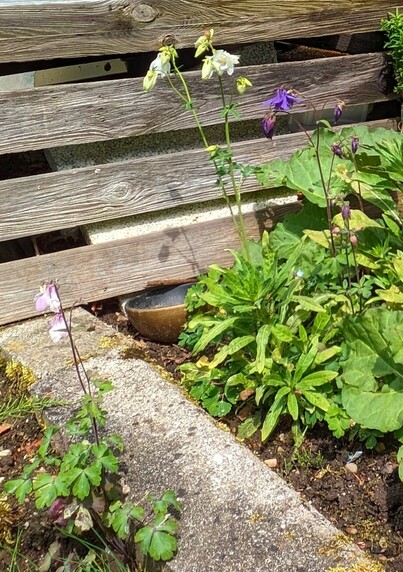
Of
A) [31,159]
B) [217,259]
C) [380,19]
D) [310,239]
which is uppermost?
[380,19]

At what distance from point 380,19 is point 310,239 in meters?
1.56

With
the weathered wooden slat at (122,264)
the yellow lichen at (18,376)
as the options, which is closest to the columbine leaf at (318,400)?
the yellow lichen at (18,376)

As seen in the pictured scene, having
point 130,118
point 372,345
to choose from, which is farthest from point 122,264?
point 372,345

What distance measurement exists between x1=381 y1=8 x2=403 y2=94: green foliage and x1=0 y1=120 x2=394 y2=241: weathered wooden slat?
0.72m

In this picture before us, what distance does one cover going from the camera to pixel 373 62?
3951 mm

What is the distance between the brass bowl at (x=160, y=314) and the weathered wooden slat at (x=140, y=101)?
0.79 m

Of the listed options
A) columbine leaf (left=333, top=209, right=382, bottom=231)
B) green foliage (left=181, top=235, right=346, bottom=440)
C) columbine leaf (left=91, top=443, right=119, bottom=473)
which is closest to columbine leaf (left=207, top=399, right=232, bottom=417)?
green foliage (left=181, top=235, right=346, bottom=440)

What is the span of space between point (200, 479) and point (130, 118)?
1.89 metres

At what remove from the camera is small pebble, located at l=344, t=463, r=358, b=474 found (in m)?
2.40

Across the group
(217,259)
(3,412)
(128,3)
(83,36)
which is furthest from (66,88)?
(3,412)

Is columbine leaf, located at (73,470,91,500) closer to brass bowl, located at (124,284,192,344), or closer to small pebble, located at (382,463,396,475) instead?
small pebble, located at (382,463,396,475)

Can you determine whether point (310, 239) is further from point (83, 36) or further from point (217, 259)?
point (83, 36)

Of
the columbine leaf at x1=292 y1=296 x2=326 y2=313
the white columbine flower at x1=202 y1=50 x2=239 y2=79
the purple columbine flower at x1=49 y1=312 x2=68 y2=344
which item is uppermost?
the white columbine flower at x1=202 y1=50 x2=239 y2=79

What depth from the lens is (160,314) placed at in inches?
128
